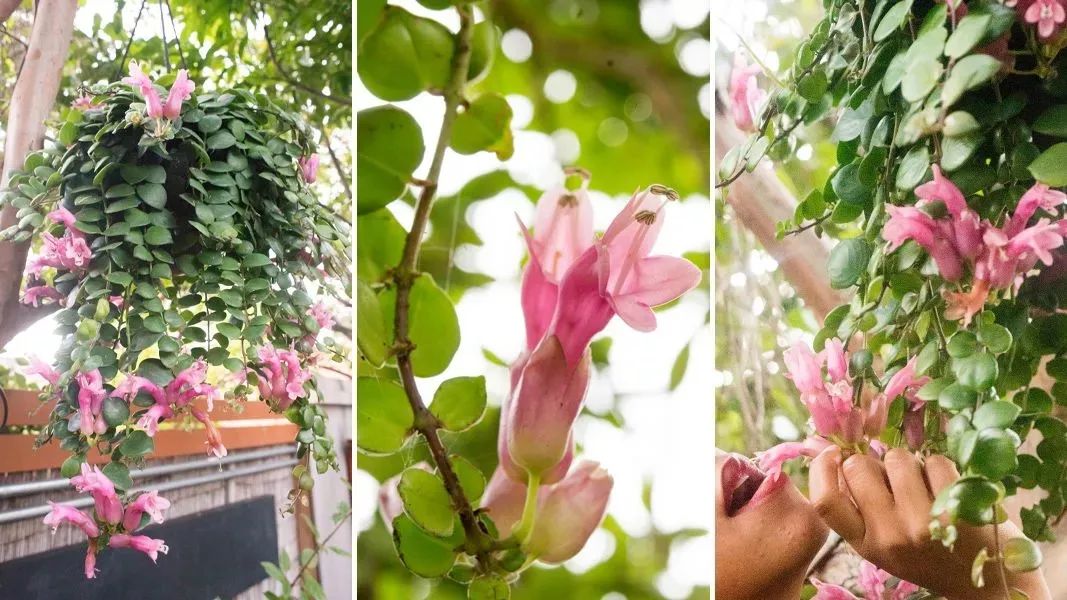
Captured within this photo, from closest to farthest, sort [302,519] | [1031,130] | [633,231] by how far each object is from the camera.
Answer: [1031,130], [633,231], [302,519]

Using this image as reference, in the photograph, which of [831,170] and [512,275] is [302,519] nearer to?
[512,275]

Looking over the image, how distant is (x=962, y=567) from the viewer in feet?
2.86

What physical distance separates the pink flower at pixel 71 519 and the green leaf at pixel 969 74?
1.07 metres

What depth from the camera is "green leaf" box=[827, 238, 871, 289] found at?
2.91 ft

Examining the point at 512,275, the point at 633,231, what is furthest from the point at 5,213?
the point at 633,231

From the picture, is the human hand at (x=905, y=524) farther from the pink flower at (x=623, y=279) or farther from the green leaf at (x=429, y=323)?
the green leaf at (x=429, y=323)

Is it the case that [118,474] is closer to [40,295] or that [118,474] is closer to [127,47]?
[40,295]

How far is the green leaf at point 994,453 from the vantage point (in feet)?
2.45

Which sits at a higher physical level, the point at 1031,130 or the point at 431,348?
the point at 1031,130

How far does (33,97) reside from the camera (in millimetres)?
1070

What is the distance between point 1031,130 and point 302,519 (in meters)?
0.97

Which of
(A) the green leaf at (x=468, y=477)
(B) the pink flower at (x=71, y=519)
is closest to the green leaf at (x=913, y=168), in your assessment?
(A) the green leaf at (x=468, y=477)

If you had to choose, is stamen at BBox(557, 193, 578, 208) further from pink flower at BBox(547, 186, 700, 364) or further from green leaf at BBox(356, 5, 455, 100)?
green leaf at BBox(356, 5, 455, 100)

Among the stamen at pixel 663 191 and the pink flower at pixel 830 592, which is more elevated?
the stamen at pixel 663 191
